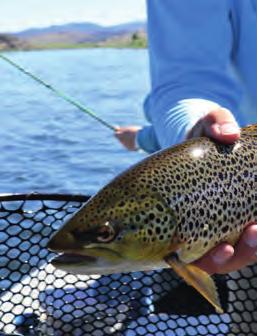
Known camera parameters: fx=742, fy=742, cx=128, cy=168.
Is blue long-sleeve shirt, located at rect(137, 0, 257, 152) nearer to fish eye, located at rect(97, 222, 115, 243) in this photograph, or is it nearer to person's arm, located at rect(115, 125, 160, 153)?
fish eye, located at rect(97, 222, 115, 243)

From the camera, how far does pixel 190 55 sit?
10.2 ft

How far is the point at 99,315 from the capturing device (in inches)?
139

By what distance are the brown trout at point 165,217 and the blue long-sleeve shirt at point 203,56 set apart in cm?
64

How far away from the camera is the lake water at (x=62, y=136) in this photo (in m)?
12.2

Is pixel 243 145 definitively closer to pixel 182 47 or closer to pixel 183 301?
pixel 182 47

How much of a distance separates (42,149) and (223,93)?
1241 cm

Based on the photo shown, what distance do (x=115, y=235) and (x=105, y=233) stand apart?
0.03 meters

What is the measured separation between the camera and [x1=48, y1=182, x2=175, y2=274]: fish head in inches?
82.5

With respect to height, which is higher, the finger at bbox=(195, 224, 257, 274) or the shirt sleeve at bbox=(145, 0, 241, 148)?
the shirt sleeve at bbox=(145, 0, 241, 148)

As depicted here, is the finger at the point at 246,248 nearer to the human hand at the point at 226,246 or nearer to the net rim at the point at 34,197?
the human hand at the point at 226,246

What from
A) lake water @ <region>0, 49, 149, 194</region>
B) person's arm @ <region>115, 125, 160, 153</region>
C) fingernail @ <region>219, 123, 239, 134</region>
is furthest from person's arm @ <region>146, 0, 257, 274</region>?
lake water @ <region>0, 49, 149, 194</region>

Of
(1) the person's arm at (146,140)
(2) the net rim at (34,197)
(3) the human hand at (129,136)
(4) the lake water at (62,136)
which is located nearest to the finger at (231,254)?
(2) the net rim at (34,197)

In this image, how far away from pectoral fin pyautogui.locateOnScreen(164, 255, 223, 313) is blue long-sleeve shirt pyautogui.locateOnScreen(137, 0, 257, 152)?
85 centimetres

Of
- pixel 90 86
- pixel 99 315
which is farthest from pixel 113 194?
pixel 90 86
